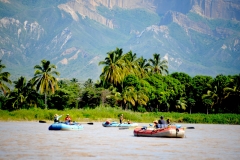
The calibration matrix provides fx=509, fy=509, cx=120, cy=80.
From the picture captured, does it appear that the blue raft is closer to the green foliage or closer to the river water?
the river water

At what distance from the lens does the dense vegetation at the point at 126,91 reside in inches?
4011

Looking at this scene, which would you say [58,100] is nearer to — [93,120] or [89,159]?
[93,120]

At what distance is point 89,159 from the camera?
33875 mm

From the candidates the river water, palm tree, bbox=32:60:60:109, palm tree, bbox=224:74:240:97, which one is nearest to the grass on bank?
palm tree, bbox=32:60:60:109

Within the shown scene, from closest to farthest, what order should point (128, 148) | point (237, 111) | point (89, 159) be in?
point (89, 159)
point (128, 148)
point (237, 111)

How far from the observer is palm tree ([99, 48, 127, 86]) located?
4151 inches

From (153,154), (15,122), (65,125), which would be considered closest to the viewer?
(153,154)

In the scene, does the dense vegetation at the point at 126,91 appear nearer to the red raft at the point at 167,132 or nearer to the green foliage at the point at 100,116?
the green foliage at the point at 100,116

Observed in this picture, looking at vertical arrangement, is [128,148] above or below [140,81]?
below

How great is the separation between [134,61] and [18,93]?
1174 inches

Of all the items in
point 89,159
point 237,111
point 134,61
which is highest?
point 134,61

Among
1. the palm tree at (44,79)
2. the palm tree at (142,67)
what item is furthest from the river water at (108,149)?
the palm tree at (142,67)

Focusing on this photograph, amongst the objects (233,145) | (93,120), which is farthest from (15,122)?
(233,145)

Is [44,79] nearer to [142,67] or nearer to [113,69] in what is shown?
[113,69]
